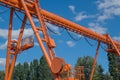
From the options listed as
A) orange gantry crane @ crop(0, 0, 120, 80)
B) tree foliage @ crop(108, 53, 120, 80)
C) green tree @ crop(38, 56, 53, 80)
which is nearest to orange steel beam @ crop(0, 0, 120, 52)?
orange gantry crane @ crop(0, 0, 120, 80)

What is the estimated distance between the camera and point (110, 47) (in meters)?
35.8

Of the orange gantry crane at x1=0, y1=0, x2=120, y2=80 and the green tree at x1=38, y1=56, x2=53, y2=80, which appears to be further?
the green tree at x1=38, y1=56, x2=53, y2=80

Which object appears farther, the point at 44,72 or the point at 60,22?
the point at 44,72

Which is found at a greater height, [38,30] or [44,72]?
[44,72]

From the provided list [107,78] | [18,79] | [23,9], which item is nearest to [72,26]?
[23,9]

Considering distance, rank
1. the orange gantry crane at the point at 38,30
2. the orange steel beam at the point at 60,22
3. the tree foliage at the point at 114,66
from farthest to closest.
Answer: the tree foliage at the point at 114,66 → the orange steel beam at the point at 60,22 → the orange gantry crane at the point at 38,30

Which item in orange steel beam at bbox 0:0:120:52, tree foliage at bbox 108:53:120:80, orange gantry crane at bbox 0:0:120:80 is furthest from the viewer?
tree foliage at bbox 108:53:120:80

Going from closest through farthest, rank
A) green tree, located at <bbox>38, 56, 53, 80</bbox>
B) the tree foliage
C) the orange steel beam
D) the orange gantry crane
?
the orange gantry crane < the orange steel beam < the tree foliage < green tree, located at <bbox>38, 56, 53, 80</bbox>

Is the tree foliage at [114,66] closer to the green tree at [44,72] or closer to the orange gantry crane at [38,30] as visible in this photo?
the green tree at [44,72]

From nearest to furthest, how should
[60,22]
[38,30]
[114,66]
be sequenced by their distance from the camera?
[38,30] → [60,22] → [114,66]

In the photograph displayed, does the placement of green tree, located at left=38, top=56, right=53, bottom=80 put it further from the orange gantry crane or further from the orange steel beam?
the orange gantry crane

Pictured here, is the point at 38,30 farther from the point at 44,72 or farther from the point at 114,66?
the point at 44,72

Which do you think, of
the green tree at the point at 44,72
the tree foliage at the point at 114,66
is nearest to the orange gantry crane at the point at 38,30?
the tree foliage at the point at 114,66

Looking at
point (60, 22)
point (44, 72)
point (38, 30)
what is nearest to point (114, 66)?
point (44, 72)
